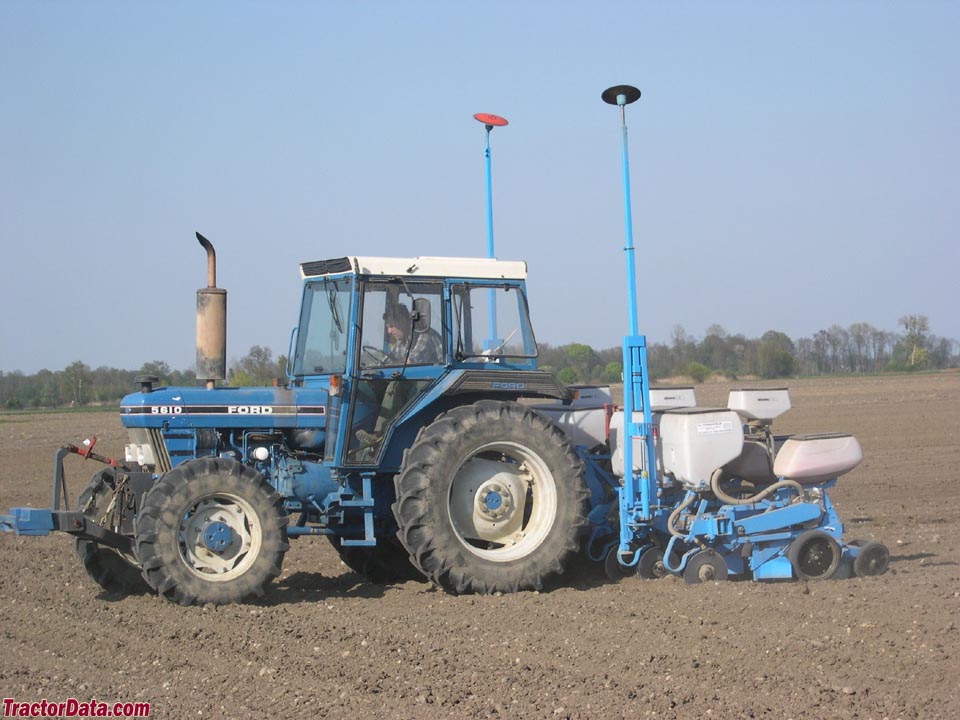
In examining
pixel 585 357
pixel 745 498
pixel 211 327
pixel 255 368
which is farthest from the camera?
pixel 585 357

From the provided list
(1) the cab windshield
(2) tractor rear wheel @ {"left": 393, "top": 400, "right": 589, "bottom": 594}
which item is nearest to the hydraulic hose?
(2) tractor rear wheel @ {"left": 393, "top": 400, "right": 589, "bottom": 594}

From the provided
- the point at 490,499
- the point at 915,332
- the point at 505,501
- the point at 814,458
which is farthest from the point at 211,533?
the point at 915,332

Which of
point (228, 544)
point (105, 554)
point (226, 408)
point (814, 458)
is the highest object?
point (226, 408)

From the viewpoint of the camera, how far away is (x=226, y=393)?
25.6 feet

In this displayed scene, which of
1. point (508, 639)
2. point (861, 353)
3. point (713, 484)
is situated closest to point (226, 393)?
point (508, 639)

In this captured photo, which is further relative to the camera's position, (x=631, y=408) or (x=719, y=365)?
(x=719, y=365)

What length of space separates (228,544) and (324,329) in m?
1.78

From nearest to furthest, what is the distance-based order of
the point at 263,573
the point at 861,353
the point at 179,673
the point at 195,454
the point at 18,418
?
the point at 179,673 < the point at 263,573 < the point at 195,454 < the point at 18,418 < the point at 861,353

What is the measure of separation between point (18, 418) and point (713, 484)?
3476 centimetres

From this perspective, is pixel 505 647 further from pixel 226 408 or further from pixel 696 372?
pixel 696 372

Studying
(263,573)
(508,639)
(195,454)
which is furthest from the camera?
(195,454)

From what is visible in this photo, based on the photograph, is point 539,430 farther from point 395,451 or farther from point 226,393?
point 226,393

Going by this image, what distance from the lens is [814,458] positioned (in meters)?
8.11

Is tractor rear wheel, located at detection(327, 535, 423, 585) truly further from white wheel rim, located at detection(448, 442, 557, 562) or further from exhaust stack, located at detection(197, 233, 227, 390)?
exhaust stack, located at detection(197, 233, 227, 390)
